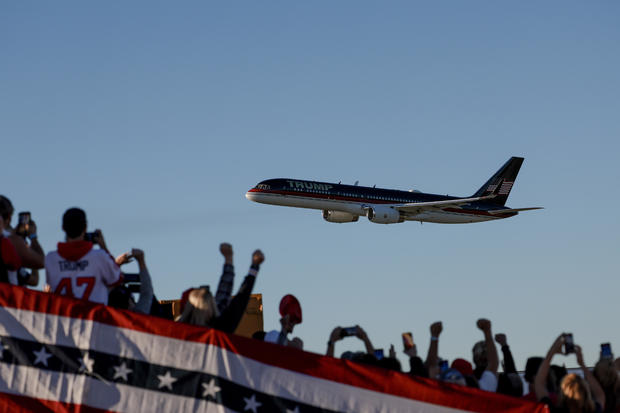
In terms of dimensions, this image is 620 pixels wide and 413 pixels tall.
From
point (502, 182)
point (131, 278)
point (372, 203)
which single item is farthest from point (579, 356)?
point (502, 182)

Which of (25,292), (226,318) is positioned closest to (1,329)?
(25,292)

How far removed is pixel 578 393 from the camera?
7.25 metres

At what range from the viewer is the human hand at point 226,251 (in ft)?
26.9

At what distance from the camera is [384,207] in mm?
61781

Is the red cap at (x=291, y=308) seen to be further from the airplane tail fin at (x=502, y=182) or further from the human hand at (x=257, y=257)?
the airplane tail fin at (x=502, y=182)

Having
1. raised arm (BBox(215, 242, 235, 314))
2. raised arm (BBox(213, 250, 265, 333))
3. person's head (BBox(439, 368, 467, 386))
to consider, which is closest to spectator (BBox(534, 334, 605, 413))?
person's head (BBox(439, 368, 467, 386))

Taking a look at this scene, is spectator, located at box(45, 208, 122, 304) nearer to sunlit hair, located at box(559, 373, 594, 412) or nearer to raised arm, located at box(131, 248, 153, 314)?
raised arm, located at box(131, 248, 153, 314)

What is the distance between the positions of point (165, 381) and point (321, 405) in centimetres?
135

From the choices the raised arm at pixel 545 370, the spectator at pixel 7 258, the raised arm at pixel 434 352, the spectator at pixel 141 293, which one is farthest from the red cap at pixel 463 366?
the spectator at pixel 7 258

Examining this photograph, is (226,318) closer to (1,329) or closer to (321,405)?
(321,405)

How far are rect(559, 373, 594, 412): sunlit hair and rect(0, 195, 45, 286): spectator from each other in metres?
4.60

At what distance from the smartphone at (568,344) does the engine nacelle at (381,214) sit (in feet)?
173

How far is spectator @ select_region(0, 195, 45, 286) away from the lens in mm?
8398

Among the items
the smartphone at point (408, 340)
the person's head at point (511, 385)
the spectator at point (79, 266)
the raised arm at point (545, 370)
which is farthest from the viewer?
the smartphone at point (408, 340)
